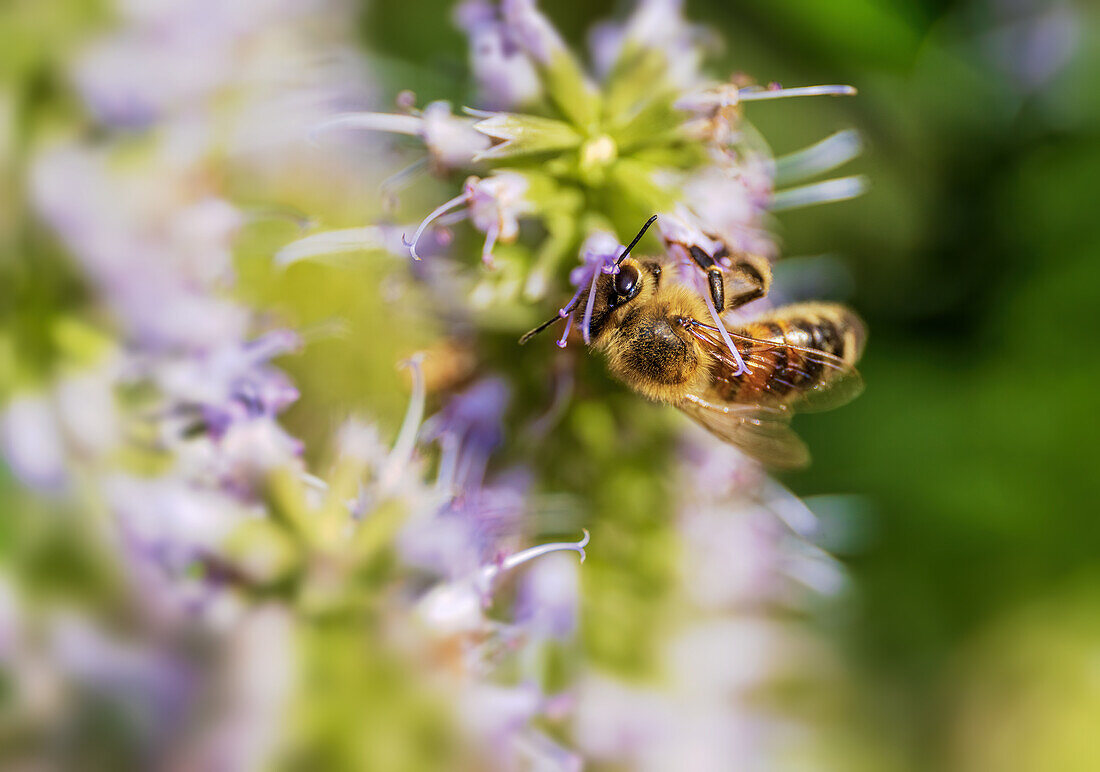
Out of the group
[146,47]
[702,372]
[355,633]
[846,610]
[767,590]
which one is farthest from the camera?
[846,610]

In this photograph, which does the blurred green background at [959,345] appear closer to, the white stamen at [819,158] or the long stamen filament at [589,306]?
the white stamen at [819,158]

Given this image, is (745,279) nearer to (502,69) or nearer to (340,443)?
(502,69)

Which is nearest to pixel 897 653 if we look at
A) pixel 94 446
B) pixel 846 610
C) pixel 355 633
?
pixel 846 610

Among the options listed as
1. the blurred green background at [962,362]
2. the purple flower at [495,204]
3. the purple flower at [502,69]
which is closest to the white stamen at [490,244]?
the purple flower at [495,204]

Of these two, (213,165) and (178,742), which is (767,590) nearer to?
(178,742)

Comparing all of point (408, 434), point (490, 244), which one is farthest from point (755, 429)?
point (408, 434)

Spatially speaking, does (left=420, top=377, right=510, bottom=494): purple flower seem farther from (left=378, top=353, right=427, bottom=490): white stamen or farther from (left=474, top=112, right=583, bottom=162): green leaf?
(left=474, top=112, right=583, bottom=162): green leaf
